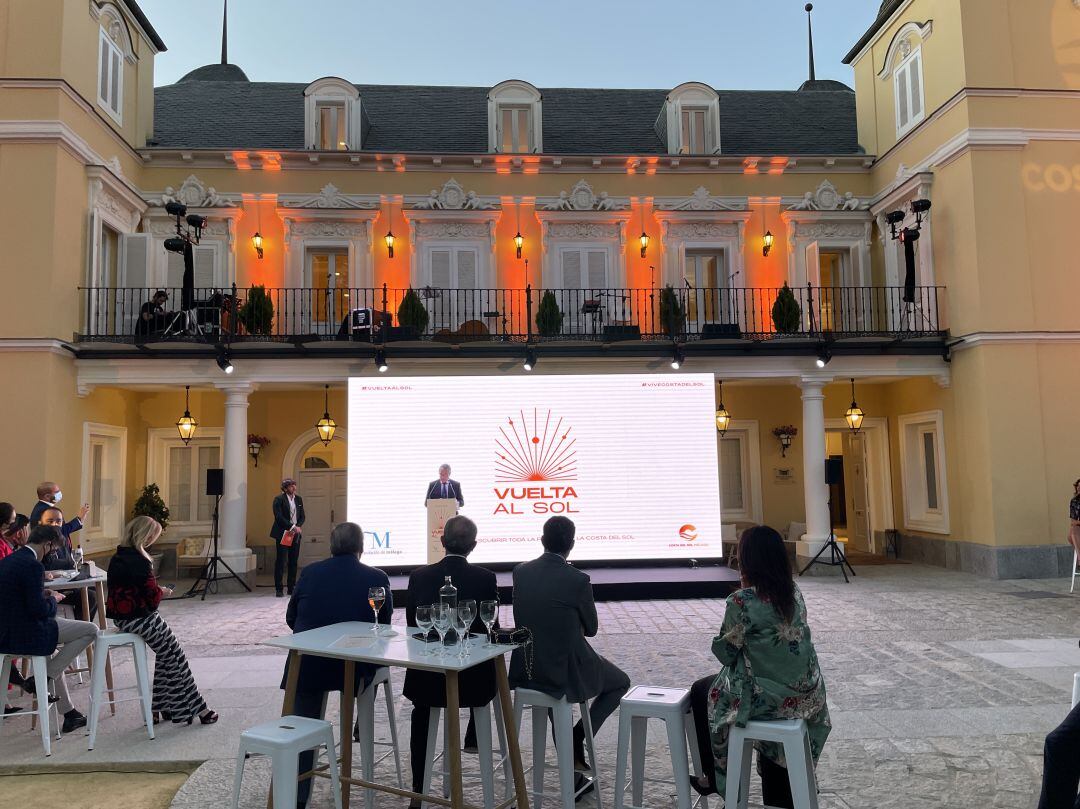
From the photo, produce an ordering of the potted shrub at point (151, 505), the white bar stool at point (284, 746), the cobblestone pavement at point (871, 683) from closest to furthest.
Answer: the white bar stool at point (284, 746) → the cobblestone pavement at point (871, 683) → the potted shrub at point (151, 505)

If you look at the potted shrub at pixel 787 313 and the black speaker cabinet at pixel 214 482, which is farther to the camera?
the potted shrub at pixel 787 313

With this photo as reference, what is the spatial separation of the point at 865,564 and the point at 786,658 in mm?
10794

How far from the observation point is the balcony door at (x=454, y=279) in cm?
1291

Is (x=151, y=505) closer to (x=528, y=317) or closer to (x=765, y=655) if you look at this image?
(x=528, y=317)

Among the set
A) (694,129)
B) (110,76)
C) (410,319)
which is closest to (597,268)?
(694,129)

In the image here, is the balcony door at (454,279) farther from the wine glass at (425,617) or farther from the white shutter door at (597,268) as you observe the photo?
the wine glass at (425,617)

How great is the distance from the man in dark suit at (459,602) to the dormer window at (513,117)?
10826 mm

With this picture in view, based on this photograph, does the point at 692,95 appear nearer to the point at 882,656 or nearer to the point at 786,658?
the point at 882,656

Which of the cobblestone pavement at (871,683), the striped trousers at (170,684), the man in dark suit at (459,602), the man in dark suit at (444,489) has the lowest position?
the cobblestone pavement at (871,683)

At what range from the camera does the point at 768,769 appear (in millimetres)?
3301

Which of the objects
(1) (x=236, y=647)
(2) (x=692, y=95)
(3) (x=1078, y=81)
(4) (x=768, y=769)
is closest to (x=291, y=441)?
(1) (x=236, y=647)

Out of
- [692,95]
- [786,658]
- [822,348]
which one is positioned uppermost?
[692,95]

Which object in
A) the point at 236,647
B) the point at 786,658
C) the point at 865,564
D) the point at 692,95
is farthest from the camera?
the point at 692,95

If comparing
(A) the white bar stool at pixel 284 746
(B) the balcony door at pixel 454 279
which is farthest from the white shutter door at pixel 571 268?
(A) the white bar stool at pixel 284 746
